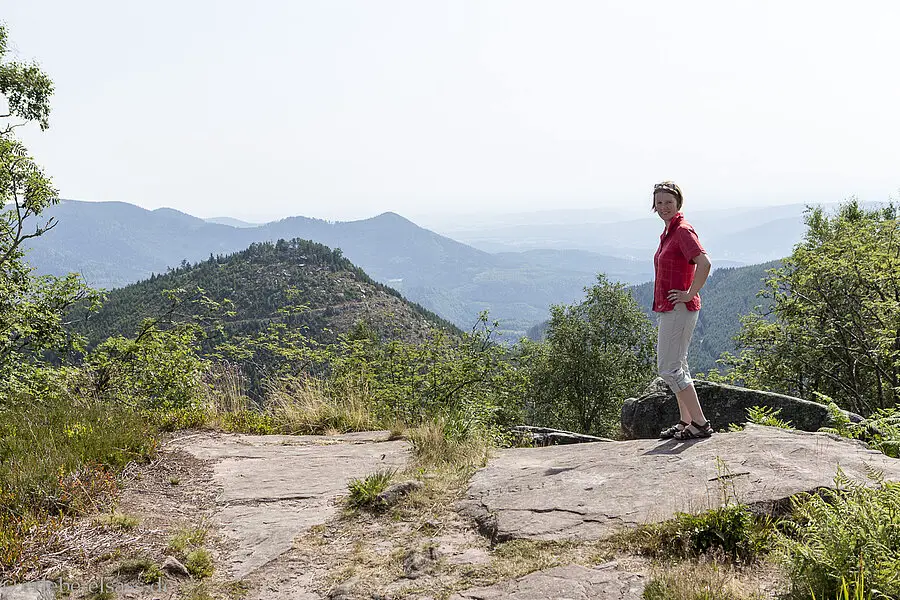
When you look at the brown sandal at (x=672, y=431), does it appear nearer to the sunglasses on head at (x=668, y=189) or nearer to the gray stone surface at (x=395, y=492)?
the sunglasses on head at (x=668, y=189)

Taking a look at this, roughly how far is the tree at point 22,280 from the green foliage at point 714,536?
37.2 feet

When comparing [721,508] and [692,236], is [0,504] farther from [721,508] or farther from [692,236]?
[692,236]

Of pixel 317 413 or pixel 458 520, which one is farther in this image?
pixel 317 413

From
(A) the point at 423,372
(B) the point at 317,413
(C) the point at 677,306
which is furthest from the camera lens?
(A) the point at 423,372

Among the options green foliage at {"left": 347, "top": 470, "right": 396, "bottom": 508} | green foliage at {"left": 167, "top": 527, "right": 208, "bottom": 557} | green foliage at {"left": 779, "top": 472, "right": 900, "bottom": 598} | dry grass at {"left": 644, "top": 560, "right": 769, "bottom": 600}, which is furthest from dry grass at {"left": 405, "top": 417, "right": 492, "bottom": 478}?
green foliage at {"left": 779, "top": 472, "right": 900, "bottom": 598}

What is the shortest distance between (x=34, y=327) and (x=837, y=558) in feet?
41.5

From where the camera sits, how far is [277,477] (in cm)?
591

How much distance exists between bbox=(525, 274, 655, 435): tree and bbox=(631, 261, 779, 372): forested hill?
8530cm

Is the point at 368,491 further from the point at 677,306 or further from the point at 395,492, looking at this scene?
the point at 677,306

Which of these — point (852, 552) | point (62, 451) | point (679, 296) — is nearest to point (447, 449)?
point (679, 296)

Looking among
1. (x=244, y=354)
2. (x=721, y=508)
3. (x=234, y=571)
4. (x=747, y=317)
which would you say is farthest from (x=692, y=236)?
(x=747, y=317)

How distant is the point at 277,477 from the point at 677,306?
176 inches

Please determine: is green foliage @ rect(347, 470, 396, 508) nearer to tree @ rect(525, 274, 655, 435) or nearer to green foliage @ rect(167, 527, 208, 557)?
green foliage @ rect(167, 527, 208, 557)

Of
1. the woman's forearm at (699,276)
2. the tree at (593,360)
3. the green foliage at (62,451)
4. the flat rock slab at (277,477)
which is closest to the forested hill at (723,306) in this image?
the tree at (593,360)
